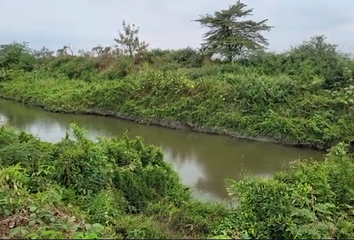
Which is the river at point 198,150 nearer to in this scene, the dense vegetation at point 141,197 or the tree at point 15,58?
the dense vegetation at point 141,197

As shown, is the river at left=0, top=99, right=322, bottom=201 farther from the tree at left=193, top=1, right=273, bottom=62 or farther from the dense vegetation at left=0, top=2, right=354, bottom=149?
the tree at left=193, top=1, right=273, bottom=62

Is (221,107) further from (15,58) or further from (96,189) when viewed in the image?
(15,58)

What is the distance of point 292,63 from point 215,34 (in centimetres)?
366

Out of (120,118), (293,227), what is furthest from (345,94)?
(293,227)

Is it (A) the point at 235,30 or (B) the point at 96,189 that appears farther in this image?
(A) the point at 235,30

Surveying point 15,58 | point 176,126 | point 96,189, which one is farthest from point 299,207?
point 15,58

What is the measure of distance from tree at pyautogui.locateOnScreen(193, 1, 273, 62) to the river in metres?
5.19

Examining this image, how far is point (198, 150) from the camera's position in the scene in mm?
10828

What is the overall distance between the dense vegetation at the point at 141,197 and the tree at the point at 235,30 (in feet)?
36.2

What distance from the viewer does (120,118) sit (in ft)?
49.3

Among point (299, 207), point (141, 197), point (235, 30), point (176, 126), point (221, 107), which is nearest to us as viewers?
point (299, 207)

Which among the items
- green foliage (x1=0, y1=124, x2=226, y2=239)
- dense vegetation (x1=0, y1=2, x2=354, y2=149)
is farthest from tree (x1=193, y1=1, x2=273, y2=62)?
green foliage (x1=0, y1=124, x2=226, y2=239)

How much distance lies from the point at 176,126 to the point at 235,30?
5.53 metres

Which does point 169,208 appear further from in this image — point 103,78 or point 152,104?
point 103,78
